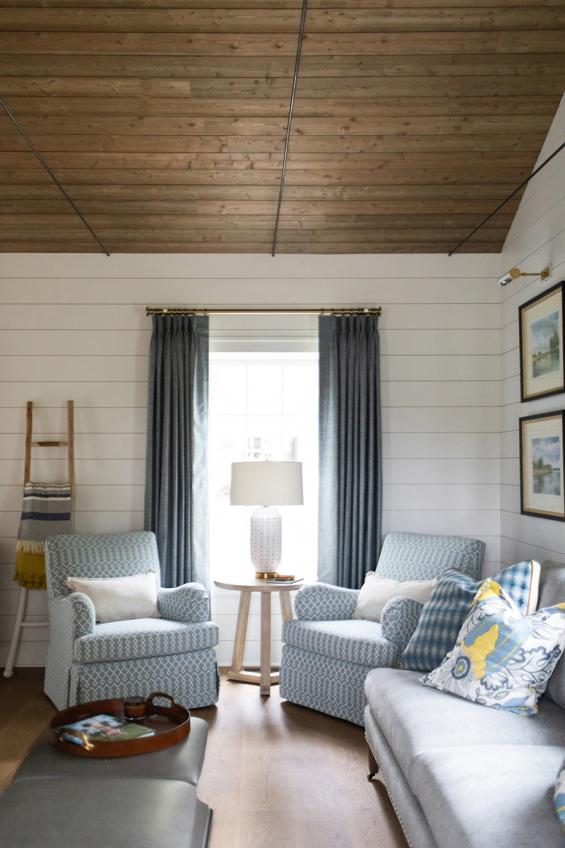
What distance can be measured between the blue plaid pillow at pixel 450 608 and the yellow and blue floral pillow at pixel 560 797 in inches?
50.8

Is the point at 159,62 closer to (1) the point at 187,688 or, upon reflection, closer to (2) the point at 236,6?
(2) the point at 236,6

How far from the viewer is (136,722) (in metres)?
2.88

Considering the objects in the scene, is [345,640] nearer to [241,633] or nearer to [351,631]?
[351,631]

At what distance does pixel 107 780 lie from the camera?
228 centimetres

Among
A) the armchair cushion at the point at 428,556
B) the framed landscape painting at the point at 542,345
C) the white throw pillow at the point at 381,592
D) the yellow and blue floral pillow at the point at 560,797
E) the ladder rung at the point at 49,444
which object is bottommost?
the yellow and blue floral pillow at the point at 560,797

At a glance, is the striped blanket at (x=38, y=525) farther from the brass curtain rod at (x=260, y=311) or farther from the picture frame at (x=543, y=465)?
the picture frame at (x=543, y=465)

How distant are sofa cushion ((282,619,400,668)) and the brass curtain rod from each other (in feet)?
6.49

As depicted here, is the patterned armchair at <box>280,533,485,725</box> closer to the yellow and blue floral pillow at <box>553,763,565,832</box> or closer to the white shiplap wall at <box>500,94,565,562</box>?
the white shiplap wall at <box>500,94,565,562</box>

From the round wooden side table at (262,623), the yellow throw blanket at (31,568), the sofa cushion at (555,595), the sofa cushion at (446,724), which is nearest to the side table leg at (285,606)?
the round wooden side table at (262,623)

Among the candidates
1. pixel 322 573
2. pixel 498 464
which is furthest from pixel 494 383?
pixel 322 573

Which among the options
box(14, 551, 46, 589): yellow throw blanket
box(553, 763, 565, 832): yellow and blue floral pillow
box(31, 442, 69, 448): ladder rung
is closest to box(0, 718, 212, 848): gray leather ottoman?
box(553, 763, 565, 832): yellow and blue floral pillow

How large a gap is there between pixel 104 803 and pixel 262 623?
256 cm

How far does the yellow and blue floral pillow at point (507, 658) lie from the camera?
9.34ft

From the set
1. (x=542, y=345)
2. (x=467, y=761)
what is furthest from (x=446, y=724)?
(x=542, y=345)
